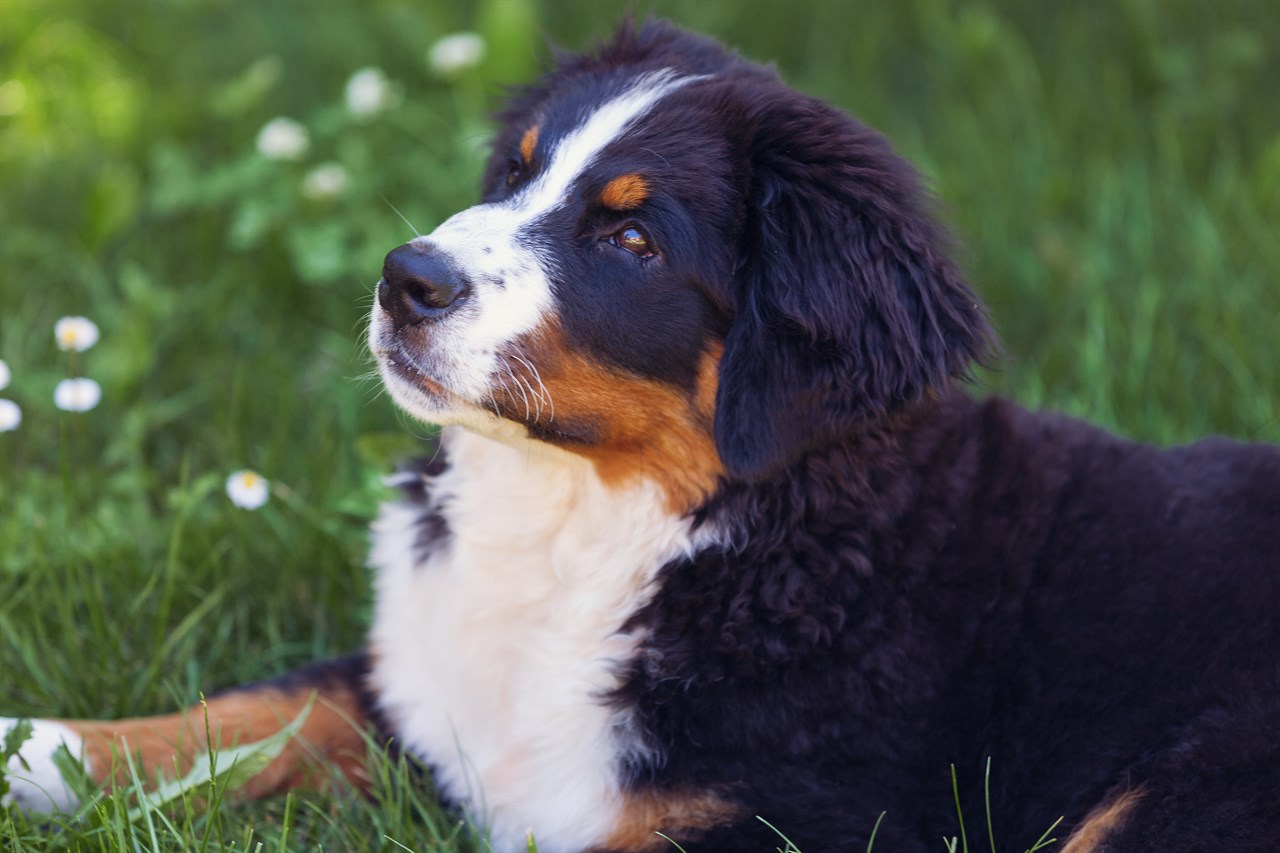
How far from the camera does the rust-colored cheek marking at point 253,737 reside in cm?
279

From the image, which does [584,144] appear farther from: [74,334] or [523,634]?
[74,334]

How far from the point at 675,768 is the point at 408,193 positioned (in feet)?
9.50

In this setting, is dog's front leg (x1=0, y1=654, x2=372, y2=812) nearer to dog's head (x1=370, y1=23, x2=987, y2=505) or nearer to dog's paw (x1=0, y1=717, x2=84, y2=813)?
dog's paw (x1=0, y1=717, x2=84, y2=813)

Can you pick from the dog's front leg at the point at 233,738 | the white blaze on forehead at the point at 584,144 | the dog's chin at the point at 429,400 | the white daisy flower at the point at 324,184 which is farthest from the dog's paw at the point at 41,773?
the white daisy flower at the point at 324,184

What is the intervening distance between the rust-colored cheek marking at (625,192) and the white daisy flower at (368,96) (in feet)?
7.51

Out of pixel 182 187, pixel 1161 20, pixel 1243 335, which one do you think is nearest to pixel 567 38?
pixel 182 187

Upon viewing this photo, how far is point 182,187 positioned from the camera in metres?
4.64

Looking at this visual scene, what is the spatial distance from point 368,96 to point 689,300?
7.95 ft

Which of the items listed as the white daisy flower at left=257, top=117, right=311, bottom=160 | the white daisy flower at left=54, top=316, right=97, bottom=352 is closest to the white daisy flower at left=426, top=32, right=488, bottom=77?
the white daisy flower at left=257, top=117, right=311, bottom=160

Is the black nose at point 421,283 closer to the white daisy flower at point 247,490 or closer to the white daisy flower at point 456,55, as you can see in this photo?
the white daisy flower at point 247,490

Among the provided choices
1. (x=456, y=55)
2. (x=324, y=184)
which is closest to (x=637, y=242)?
(x=324, y=184)

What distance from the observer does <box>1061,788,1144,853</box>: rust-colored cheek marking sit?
8.36ft

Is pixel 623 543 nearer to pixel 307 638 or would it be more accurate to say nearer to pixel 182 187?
pixel 307 638

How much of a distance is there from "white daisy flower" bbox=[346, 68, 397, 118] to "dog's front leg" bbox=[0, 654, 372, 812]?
2221mm
